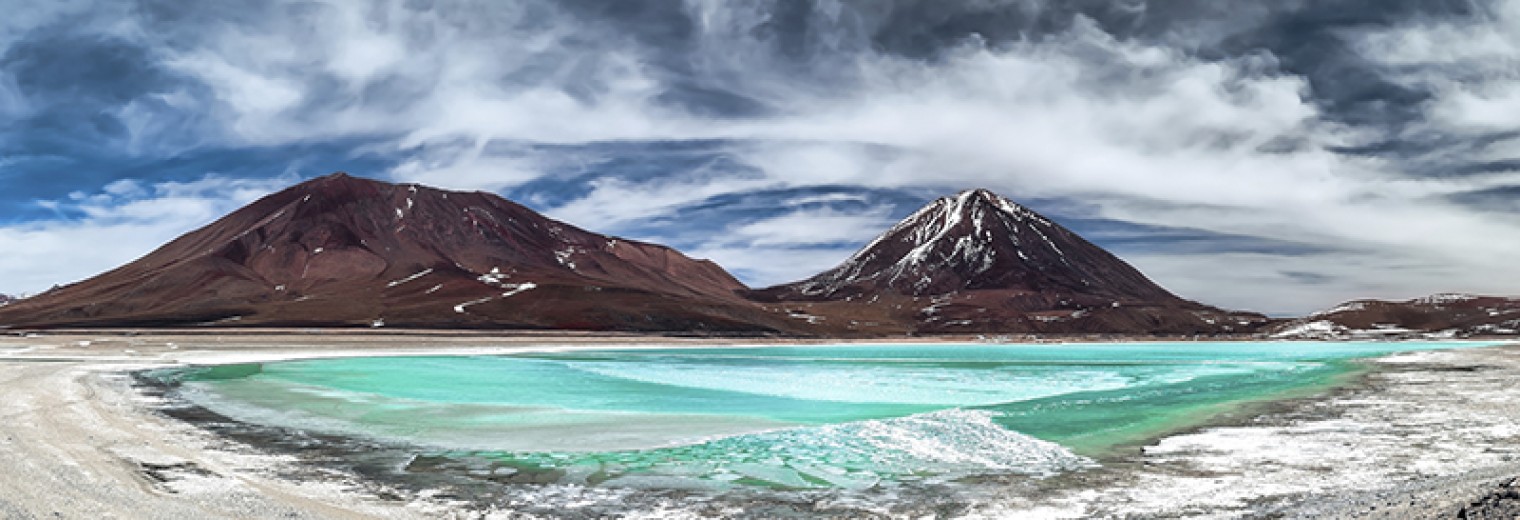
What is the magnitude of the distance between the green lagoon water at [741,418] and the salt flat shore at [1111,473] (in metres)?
2.10

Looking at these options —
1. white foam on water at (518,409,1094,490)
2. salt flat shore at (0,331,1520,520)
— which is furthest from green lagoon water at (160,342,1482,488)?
salt flat shore at (0,331,1520,520)

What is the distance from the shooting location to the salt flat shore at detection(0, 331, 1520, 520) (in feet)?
36.8

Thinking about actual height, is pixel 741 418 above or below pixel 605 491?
above

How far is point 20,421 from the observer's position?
19094 millimetres

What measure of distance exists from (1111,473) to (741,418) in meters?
11.3

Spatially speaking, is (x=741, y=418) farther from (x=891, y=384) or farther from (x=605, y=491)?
(x=891, y=384)

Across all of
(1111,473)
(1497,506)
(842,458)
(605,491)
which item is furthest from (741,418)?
(1497,506)

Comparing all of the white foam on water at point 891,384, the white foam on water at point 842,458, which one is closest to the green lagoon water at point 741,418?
the white foam on water at point 842,458

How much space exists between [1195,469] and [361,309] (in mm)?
178199

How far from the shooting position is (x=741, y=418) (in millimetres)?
23891

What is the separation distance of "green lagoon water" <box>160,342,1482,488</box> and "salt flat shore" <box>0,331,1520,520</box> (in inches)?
82.7

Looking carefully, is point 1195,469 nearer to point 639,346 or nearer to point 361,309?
point 639,346

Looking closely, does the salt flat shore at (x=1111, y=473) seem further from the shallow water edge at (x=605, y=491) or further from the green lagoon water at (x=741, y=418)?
the green lagoon water at (x=741, y=418)

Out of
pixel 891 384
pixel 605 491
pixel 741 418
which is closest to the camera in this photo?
pixel 605 491
